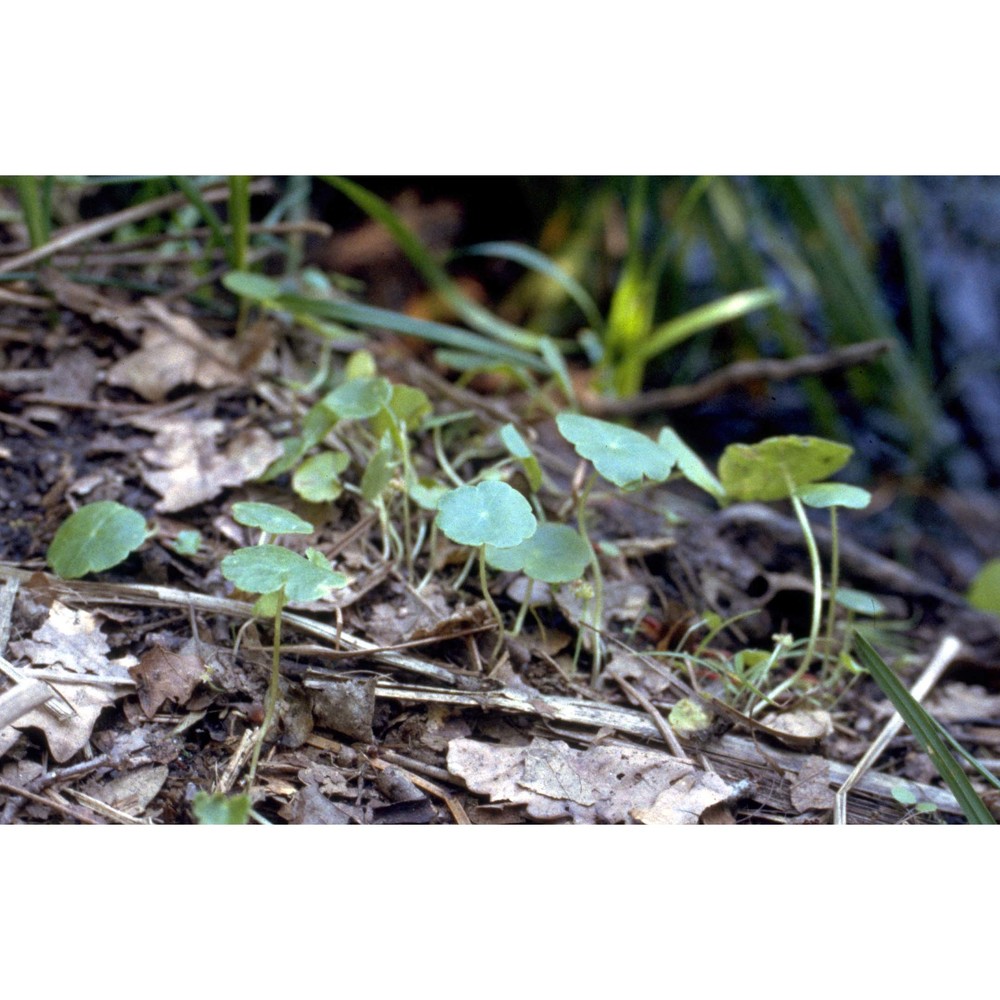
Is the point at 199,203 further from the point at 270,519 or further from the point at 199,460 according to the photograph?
the point at 270,519

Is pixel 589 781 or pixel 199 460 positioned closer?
pixel 589 781

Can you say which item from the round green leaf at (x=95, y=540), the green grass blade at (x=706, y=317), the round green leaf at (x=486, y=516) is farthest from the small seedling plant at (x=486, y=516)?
the green grass blade at (x=706, y=317)

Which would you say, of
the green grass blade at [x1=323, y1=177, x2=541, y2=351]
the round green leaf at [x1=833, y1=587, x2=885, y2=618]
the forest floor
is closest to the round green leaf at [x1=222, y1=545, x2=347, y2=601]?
the forest floor

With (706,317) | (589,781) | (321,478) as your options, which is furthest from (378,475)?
(706,317)

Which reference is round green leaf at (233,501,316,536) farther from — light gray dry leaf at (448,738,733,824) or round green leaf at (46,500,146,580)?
light gray dry leaf at (448,738,733,824)

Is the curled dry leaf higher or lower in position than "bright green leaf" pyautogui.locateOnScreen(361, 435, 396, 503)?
higher

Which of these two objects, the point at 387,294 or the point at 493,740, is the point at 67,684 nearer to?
the point at 493,740

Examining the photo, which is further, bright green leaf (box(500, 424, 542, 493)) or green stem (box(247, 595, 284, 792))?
bright green leaf (box(500, 424, 542, 493))
